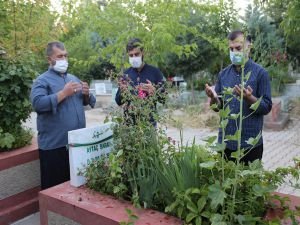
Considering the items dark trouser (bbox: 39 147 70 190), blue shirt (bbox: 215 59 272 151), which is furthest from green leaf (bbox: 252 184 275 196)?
dark trouser (bbox: 39 147 70 190)

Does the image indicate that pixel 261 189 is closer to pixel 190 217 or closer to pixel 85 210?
pixel 190 217

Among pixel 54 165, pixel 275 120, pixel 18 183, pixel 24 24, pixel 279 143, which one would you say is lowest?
pixel 279 143

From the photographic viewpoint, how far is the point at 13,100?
3572 mm

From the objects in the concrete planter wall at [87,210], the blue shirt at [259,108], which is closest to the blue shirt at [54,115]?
the concrete planter wall at [87,210]

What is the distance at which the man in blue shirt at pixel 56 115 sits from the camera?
3062 millimetres

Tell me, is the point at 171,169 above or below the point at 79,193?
above

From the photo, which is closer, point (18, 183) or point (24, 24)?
point (18, 183)

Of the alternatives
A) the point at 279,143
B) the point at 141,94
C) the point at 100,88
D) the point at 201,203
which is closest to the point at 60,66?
the point at 141,94

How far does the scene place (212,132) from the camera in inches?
320

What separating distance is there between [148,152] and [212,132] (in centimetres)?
602

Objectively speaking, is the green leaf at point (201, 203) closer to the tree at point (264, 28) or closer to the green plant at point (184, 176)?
the green plant at point (184, 176)

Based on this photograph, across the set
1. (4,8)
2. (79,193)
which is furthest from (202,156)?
(4,8)

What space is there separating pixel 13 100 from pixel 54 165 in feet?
2.87

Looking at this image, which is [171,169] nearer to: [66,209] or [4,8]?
[66,209]
